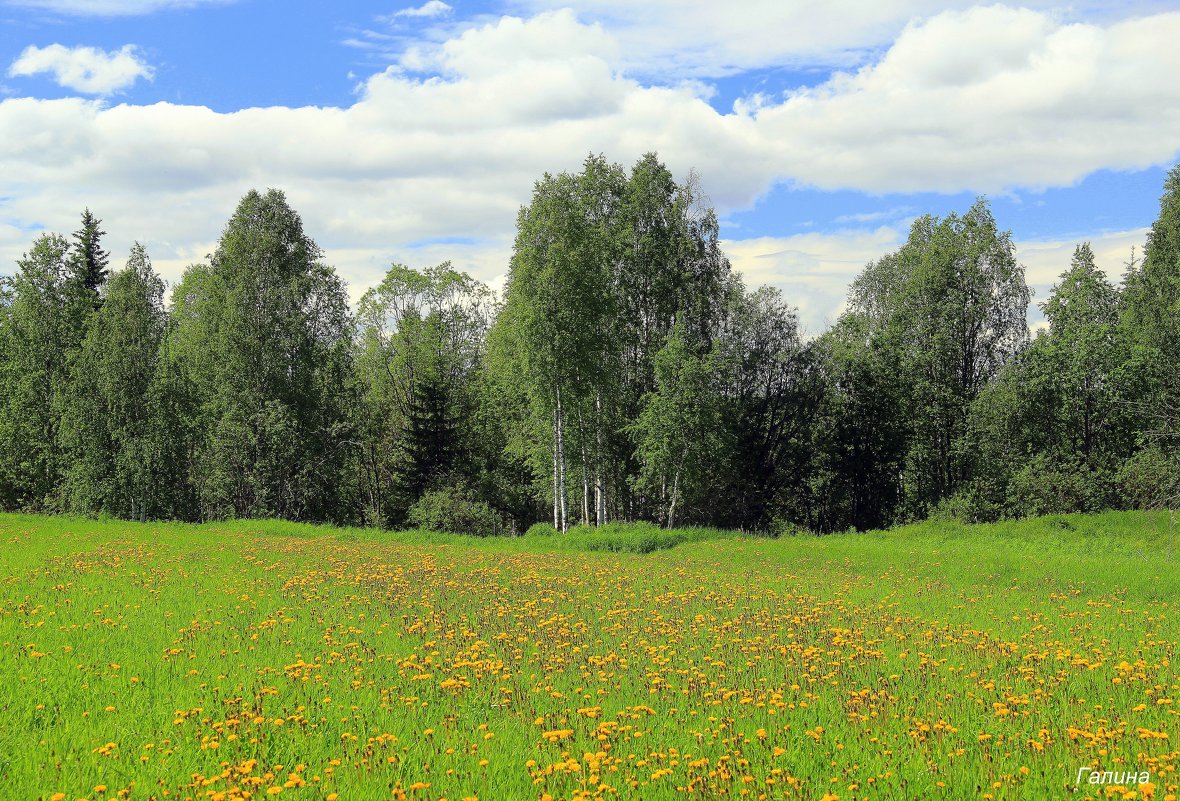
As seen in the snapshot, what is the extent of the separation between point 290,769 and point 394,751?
895 mm

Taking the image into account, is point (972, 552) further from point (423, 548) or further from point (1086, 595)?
point (423, 548)

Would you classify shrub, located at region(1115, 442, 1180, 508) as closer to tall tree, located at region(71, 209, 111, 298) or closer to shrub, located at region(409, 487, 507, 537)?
shrub, located at region(409, 487, 507, 537)

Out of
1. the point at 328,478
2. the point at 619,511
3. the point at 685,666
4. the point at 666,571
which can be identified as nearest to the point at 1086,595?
the point at 666,571

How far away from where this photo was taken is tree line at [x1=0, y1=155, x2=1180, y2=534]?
1564 inches

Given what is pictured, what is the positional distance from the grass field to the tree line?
22.1m

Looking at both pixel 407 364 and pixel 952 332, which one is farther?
pixel 407 364

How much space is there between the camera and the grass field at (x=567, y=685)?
712cm

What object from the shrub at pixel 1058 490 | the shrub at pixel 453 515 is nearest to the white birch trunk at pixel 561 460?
the shrub at pixel 453 515

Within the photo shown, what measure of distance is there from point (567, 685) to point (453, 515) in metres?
34.1

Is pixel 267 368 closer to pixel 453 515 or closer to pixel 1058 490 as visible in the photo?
pixel 453 515

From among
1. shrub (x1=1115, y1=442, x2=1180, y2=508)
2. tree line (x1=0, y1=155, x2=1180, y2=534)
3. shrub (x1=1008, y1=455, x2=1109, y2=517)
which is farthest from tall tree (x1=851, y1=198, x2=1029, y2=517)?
shrub (x1=1115, y1=442, x2=1180, y2=508)

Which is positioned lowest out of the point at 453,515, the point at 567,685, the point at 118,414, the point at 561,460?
the point at 453,515

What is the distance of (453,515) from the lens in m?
43.2

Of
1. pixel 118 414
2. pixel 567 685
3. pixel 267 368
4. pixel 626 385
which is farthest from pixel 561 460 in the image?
pixel 567 685
